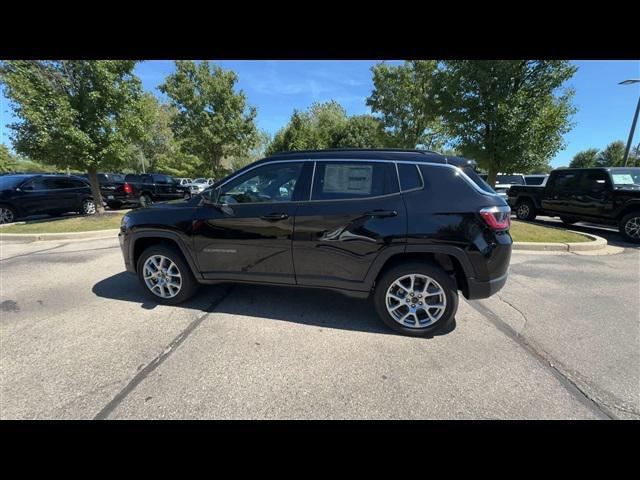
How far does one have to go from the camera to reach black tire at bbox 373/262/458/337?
9.07ft

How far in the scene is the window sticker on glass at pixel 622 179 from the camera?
7281mm

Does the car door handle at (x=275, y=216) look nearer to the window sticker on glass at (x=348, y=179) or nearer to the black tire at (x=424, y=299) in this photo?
the window sticker on glass at (x=348, y=179)

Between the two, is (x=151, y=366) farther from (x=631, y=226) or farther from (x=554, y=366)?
(x=631, y=226)

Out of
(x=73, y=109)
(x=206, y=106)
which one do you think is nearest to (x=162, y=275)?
(x=73, y=109)

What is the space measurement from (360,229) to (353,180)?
55cm

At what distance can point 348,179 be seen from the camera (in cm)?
291

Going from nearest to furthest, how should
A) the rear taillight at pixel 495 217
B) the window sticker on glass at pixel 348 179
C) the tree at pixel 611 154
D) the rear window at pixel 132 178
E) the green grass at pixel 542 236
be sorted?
1. the rear taillight at pixel 495 217
2. the window sticker on glass at pixel 348 179
3. the green grass at pixel 542 236
4. the rear window at pixel 132 178
5. the tree at pixel 611 154

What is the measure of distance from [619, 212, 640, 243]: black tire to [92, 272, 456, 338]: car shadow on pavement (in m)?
7.71

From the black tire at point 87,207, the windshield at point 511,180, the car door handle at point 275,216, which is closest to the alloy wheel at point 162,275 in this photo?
the car door handle at point 275,216

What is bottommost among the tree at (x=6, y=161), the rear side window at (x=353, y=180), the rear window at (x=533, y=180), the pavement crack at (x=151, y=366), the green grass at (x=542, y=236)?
the pavement crack at (x=151, y=366)

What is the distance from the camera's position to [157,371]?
229 centimetres

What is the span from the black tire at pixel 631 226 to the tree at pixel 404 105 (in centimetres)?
1192

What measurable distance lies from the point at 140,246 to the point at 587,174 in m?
11.4
